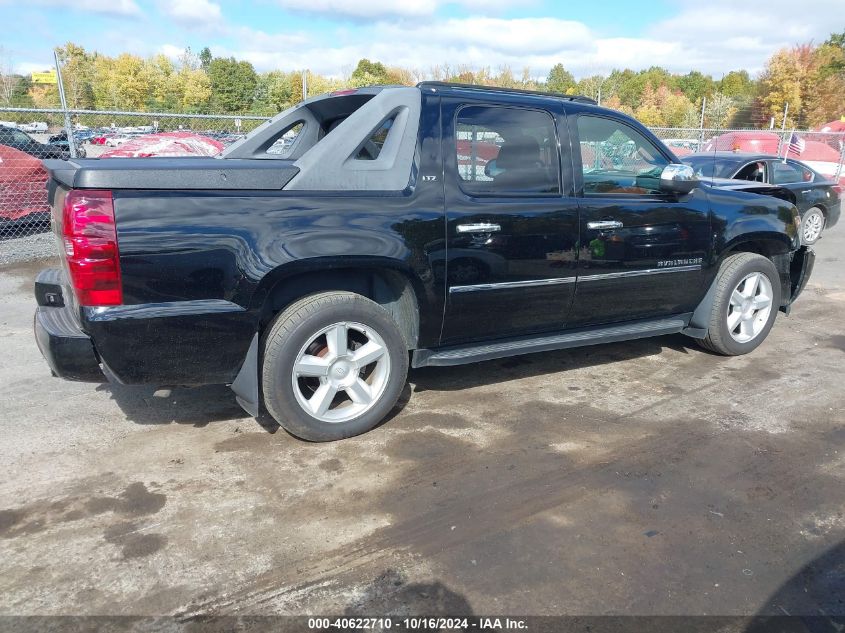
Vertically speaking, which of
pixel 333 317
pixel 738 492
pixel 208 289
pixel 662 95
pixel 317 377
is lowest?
pixel 738 492

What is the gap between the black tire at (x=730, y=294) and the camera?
16.7 feet

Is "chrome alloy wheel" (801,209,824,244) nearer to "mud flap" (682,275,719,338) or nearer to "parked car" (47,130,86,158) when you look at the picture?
Answer: "mud flap" (682,275,719,338)

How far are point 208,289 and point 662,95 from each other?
194 ft

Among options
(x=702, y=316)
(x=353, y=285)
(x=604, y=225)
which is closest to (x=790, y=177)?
(x=702, y=316)

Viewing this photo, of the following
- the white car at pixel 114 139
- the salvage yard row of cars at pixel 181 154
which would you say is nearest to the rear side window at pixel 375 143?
the salvage yard row of cars at pixel 181 154

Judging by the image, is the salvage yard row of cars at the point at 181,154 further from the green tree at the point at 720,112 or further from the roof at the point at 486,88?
the green tree at the point at 720,112

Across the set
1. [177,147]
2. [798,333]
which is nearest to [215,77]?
[177,147]

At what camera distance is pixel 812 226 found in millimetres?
10758

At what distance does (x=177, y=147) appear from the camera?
36.7ft

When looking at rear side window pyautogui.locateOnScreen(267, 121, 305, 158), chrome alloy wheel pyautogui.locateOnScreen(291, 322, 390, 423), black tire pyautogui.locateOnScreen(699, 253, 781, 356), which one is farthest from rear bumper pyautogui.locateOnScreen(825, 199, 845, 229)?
chrome alloy wheel pyautogui.locateOnScreen(291, 322, 390, 423)

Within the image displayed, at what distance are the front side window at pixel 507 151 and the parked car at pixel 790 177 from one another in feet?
18.0

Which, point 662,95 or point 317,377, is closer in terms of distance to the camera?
point 317,377

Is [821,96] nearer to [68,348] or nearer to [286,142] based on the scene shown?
[286,142]

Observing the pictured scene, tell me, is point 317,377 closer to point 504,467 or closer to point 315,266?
point 315,266
